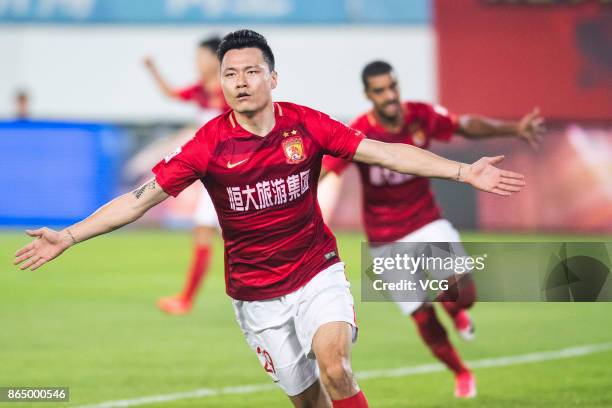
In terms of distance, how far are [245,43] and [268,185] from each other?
0.74m

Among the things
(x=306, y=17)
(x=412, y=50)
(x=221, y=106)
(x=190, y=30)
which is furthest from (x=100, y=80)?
(x=221, y=106)

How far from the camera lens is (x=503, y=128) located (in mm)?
9938

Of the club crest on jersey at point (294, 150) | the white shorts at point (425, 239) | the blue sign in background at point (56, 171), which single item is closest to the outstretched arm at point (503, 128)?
the white shorts at point (425, 239)

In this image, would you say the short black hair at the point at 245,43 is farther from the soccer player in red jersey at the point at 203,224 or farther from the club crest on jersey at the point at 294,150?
the soccer player in red jersey at the point at 203,224

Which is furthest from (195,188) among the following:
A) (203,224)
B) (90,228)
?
(90,228)

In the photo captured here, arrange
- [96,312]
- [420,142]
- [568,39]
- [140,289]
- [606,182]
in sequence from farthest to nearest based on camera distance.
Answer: [568,39] → [606,182] → [140,289] → [96,312] → [420,142]

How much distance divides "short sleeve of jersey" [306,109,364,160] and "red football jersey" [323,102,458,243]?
276cm

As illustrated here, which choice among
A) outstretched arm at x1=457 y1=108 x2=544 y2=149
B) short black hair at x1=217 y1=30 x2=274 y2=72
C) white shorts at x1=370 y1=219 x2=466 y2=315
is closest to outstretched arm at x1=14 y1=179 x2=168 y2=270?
short black hair at x1=217 y1=30 x2=274 y2=72

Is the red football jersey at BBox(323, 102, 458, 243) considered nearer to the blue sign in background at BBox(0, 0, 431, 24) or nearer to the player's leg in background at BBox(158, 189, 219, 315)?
the player's leg in background at BBox(158, 189, 219, 315)

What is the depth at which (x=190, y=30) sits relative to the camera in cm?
2703

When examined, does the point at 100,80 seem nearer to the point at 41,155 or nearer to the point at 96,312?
the point at 41,155

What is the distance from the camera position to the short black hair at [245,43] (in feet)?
22.2

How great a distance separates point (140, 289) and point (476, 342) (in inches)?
203

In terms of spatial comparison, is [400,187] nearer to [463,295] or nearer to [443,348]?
[463,295]
